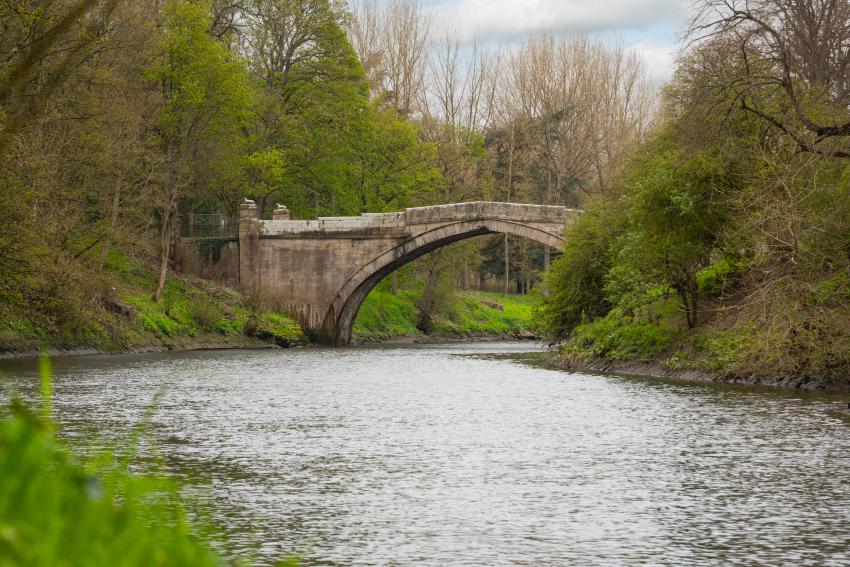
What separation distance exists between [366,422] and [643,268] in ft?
38.9

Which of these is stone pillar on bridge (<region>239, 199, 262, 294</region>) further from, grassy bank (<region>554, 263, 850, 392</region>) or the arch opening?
grassy bank (<region>554, 263, 850, 392</region>)

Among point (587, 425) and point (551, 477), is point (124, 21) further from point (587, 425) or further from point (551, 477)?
point (551, 477)

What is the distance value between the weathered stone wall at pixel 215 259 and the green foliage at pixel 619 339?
17036 mm

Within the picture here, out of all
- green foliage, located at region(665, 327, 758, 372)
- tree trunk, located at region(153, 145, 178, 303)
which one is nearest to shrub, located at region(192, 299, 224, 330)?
tree trunk, located at region(153, 145, 178, 303)

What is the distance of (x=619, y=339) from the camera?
84.4ft

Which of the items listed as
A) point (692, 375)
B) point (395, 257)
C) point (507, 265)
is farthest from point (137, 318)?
point (507, 265)

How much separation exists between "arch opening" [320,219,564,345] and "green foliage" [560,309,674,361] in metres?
10.1

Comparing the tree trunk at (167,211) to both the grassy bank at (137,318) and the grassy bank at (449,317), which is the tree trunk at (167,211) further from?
the grassy bank at (449,317)

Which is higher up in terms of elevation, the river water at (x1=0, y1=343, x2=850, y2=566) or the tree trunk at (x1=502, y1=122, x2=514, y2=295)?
the tree trunk at (x1=502, y1=122, x2=514, y2=295)

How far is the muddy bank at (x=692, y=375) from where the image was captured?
18312mm

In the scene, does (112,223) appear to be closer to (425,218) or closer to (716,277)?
(425,218)

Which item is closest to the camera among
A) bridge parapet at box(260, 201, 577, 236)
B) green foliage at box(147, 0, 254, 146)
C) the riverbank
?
green foliage at box(147, 0, 254, 146)

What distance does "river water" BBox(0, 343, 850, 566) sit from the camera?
7.43 metres

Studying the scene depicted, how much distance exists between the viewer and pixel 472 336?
166 ft
